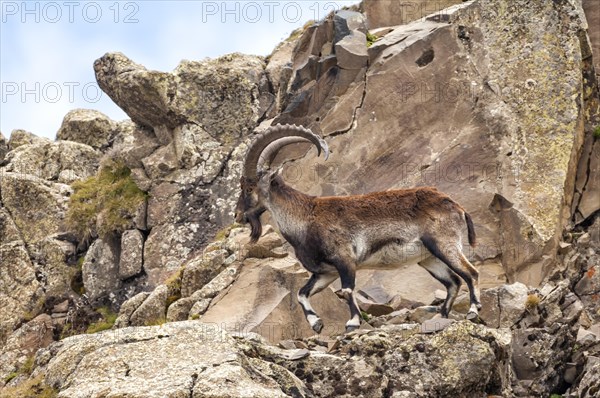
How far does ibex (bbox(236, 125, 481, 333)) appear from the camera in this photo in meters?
14.8

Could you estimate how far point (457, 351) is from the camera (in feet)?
41.9

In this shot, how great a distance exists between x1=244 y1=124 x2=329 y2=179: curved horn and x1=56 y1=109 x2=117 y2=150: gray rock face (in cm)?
1601

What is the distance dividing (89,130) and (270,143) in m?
16.9

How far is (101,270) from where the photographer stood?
23438 millimetres

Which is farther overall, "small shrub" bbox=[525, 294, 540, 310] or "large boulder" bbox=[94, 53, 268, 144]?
"large boulder" bbox=[94, 53, 268, 144]

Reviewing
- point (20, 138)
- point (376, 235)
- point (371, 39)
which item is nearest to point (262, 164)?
point (376, 235)

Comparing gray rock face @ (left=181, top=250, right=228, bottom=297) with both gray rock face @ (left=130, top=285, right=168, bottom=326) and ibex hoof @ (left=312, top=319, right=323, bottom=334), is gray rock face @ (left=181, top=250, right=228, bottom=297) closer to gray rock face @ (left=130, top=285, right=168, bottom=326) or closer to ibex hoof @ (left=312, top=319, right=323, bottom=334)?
gray rock face @ (left=130, top=285, right=168, bottom=326)

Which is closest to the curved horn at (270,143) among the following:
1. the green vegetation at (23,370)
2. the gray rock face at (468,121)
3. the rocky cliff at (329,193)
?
the rocky cliff at (329,193)

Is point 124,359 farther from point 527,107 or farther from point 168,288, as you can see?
point 527,107

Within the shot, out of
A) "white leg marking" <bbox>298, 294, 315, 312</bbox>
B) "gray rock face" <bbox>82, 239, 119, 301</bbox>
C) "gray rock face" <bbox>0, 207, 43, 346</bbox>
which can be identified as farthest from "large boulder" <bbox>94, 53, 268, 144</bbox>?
"white leg marking" <bbox>298, 294, 315, 312</bbox>

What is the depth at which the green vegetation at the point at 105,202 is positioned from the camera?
23797mm

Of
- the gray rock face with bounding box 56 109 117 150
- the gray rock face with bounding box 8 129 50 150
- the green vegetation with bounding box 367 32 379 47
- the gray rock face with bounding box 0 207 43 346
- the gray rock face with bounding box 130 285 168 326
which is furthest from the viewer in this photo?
the gray rock face with bounding box 56 109 117 150

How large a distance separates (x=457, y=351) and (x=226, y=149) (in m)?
13.0

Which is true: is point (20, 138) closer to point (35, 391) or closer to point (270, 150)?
point (270, 150)
